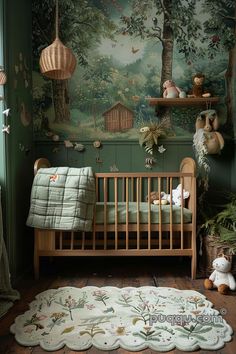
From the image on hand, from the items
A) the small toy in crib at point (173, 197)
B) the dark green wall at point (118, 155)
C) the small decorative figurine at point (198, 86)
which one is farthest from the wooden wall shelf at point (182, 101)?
the small toy in crib at point (173, 197)

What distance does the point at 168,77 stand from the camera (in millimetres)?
3037

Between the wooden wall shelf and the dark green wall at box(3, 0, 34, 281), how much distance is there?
3.72ft

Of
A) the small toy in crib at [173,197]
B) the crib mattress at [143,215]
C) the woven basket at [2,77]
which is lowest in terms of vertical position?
the crib mattress at [143,215]

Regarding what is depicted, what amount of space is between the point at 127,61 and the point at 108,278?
196 cm

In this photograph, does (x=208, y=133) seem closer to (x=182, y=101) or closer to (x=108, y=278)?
(x=182, y=101)

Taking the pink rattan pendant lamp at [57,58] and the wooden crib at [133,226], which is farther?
the wooden crib at [133,226]

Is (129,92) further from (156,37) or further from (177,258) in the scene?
(177,258)

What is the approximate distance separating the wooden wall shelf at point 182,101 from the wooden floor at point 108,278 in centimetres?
146

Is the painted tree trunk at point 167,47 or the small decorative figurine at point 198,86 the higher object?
the painted tree trunk at point 167,47

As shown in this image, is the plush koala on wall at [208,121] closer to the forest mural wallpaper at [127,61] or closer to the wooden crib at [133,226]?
the forest mural wallpaper at [127,61]

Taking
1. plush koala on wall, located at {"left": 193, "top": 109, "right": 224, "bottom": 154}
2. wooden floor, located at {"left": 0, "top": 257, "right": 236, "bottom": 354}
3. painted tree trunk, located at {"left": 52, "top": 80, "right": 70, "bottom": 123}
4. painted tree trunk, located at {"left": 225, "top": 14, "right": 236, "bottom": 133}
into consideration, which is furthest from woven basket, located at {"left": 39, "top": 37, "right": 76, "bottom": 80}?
wooden floor, located at {"left": 0, "top": 257, "right": 236, "bottom": 354}

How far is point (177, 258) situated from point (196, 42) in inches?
79.9

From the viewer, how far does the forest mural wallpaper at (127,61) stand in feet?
9.86

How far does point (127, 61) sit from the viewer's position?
3045 millimetres
